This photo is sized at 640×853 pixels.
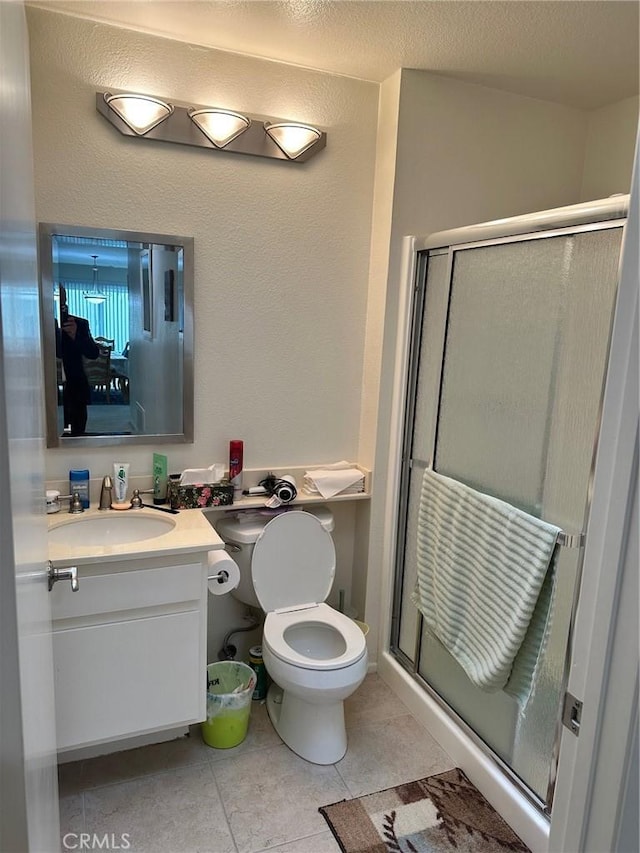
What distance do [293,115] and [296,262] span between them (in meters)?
0.57

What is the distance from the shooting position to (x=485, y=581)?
74.8 inches

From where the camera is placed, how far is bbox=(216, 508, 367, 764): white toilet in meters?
2.06

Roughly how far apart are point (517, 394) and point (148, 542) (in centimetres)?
130

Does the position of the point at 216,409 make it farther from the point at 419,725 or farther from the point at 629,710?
the point at 629,710

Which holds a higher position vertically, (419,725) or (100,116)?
(100,116)

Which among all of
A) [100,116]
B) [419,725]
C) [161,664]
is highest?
[100,116]

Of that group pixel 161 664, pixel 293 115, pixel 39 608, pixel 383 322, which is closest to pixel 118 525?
pixel 161 664

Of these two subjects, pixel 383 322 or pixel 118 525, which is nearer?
pixel 118 525

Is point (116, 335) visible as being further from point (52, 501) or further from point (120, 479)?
point (52, 501)

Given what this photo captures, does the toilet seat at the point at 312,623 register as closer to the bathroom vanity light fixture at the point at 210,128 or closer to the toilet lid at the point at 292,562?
the toilet lid at the point at 292,562

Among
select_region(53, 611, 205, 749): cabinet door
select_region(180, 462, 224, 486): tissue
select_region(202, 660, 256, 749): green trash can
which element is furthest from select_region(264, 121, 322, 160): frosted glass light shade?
select_region(202, 660, 256, 749): green trash can

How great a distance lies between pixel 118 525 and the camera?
2162 millimetres

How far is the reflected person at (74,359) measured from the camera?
209 centimetres

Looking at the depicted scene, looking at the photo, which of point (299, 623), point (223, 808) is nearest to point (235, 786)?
point (223, 808)
